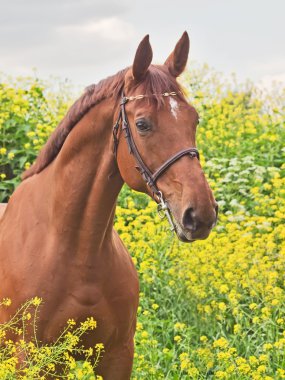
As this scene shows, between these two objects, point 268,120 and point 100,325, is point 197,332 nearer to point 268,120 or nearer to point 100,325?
point 100,325

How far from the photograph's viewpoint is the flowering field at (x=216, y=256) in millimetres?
5109

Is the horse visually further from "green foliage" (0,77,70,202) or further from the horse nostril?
"green foliage" (0,77,70,202)

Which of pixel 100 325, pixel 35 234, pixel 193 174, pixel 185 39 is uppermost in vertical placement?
pixel 185 39

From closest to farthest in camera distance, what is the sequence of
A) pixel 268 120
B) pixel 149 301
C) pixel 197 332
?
pixel 197 332, pixel 149 301, pixel 268 120

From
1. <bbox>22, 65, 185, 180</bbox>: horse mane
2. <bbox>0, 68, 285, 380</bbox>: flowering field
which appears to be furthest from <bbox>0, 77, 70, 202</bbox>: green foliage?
<bbox>22, 65, 185, 180</bbox>: horse mane

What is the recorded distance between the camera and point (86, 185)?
354cm

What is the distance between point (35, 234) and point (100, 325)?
490mm

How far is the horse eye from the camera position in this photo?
322cm

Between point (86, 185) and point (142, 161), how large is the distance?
14.5 inches

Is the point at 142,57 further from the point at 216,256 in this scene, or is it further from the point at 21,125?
the point at 21,125

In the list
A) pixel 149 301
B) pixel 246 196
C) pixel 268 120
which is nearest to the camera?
pixel 149 301

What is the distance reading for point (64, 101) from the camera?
33.1 ft

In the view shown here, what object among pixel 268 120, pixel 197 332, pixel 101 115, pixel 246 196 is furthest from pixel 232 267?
pixel 268 120

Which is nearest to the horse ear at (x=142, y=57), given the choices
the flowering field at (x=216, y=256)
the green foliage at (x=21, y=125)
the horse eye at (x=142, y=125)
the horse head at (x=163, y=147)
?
the horse head at (x=163, y=147)
